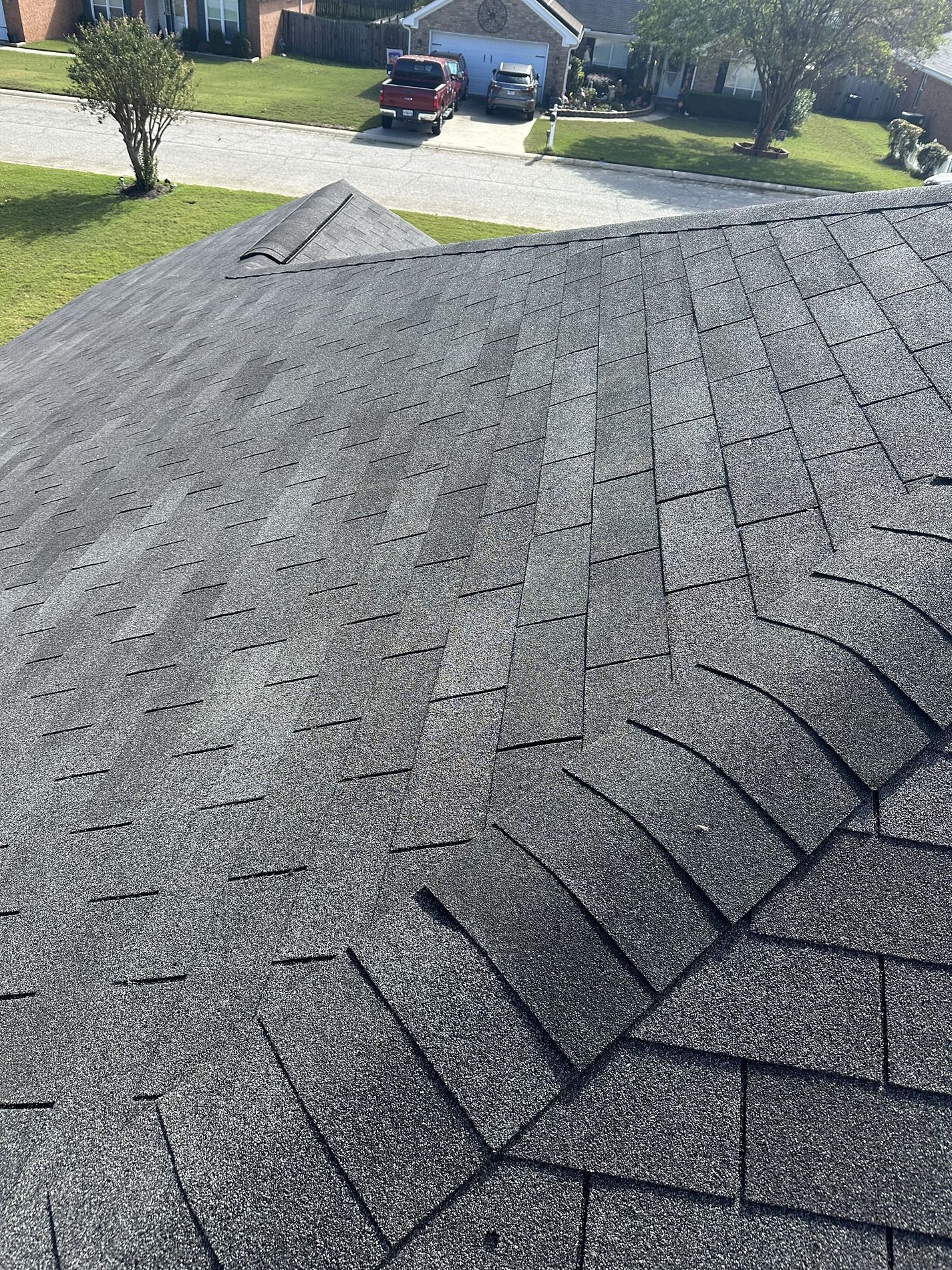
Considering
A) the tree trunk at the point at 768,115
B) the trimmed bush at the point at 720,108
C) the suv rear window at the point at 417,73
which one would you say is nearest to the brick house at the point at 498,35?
the suv rear window at the point at 417,73

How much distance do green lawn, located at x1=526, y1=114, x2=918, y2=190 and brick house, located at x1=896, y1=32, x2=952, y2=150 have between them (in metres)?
3.18

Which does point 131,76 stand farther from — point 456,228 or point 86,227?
point 456,228

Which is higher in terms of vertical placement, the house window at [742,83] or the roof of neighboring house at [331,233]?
the house window at [742,83]

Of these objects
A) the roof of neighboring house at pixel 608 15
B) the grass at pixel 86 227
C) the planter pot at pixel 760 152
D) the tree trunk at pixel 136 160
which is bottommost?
the grass at pixel 86 227

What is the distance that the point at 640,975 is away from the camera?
8.18ft

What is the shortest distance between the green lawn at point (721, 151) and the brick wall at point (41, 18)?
27.4 metres

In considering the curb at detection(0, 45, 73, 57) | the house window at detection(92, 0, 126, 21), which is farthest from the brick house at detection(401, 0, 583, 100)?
the curb at detection(0, 45, 73, 57)

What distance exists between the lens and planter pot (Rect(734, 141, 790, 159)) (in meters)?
38.1

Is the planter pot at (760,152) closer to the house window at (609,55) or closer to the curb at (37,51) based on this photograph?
the house window at (609,55)

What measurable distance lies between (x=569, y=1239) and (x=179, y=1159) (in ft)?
3.70

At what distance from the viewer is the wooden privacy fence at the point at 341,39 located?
155ft

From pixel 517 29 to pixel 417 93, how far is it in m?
10.1

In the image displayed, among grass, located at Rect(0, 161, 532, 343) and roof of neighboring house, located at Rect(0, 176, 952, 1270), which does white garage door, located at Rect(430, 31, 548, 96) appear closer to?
grass, located at Rect(0, 161, 532, 343)

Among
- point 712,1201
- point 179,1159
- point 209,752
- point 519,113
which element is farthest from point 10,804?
point 519,113
